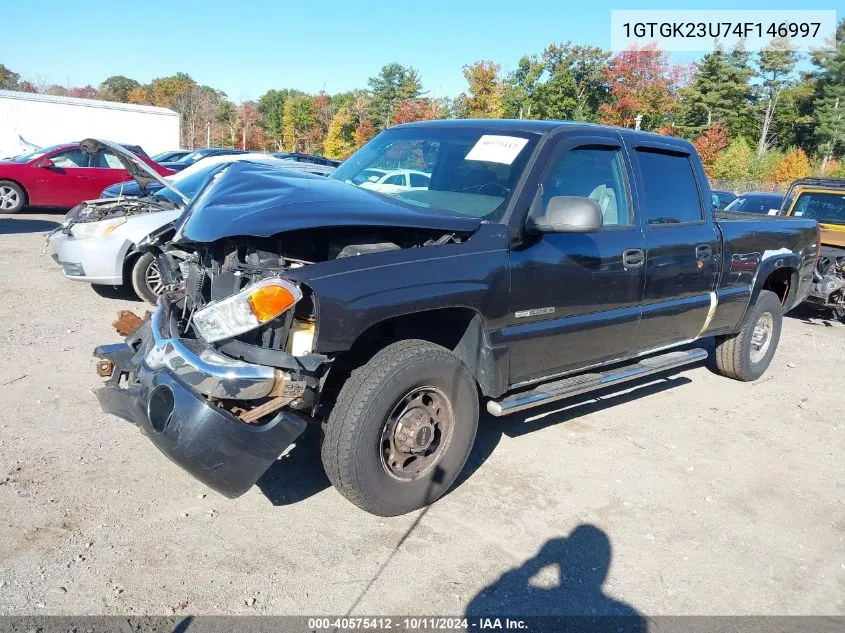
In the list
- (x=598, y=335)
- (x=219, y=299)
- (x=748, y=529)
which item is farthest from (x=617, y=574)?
(x=219, y=299)

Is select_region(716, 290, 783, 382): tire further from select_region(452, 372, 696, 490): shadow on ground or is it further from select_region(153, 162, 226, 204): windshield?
select_region(153, 162, 226, 204): windshield

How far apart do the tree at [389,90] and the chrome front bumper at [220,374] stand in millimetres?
41949

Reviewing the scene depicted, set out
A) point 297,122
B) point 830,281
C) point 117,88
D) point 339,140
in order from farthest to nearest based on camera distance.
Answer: point 117,88 → point 297,122 → point 339,140 → point 830,281

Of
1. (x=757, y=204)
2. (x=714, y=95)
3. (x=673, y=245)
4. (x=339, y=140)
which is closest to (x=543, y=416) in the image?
(x=673, y=245)

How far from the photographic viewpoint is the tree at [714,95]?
139ft

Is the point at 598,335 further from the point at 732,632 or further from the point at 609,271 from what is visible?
the point at 732,632

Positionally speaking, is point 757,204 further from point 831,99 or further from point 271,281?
point 831,99

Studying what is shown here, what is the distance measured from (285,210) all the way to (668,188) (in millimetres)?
2984

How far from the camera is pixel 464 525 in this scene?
3492mm

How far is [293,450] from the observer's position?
163 inches

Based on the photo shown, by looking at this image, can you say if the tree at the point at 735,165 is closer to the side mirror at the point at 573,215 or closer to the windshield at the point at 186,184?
the windshield at the point at 186,184

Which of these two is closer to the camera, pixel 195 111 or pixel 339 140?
pixel 339 140

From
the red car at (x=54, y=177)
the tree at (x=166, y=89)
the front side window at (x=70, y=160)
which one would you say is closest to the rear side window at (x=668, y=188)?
the red car at (x=54, y=177)

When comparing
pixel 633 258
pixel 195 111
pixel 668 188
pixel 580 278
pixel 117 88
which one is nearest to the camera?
pixel 580 278
